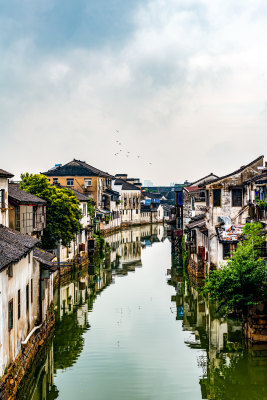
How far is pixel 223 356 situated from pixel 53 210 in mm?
18598

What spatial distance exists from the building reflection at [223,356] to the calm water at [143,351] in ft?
0.11

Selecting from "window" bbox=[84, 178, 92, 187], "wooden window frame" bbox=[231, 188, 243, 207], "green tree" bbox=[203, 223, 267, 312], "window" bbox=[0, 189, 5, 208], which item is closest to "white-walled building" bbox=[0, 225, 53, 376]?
"window" bbox=[0, 189, 5, 208]

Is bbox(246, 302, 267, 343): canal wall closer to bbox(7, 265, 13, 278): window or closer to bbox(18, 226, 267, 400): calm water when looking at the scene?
bbox(18, 226, 267, 400): calm water

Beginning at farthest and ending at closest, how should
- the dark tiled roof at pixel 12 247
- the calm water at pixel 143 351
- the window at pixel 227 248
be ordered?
the window at pixel 227 248 → the calm water at pixel 143 351 → the dark tiled roof at pixel 12 247

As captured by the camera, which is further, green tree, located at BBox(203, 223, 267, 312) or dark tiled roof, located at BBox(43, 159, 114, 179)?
dark tiled roof, located at BBox(43, 159, 114, 179)

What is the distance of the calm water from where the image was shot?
16578 millimetres

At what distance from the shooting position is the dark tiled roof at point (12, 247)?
1391cm

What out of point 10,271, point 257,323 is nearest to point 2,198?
point 10,271

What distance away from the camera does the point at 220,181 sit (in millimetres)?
33844

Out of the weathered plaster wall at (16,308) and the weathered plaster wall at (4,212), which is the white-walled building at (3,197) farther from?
the weathered plaster wall at (16,308)

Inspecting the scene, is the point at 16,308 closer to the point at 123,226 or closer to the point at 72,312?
the point at 72,312

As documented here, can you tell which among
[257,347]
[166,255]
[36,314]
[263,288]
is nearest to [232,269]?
[263,288]

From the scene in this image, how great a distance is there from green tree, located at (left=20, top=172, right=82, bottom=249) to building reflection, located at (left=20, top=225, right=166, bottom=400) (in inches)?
127

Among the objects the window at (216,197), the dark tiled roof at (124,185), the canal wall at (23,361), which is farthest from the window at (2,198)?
the dark tiled roof at (124,185)
